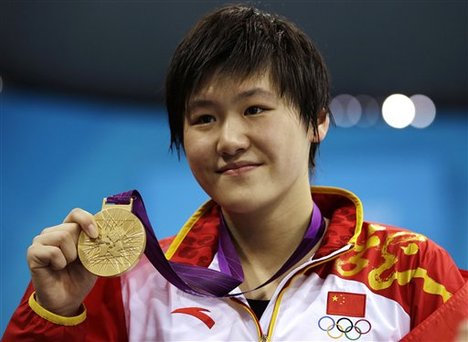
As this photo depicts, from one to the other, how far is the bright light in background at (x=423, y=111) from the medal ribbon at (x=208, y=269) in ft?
8.09

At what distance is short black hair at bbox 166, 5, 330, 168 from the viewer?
1.34 m

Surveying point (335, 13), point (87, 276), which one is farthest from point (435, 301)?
point (335, 13)

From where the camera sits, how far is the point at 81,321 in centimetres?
122

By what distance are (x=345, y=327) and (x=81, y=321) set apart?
1.63ft

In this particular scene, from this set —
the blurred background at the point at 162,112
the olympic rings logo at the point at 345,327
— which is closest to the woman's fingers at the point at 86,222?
the olympic rings logo at the point at 345,327

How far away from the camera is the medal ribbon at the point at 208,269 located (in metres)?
1.25

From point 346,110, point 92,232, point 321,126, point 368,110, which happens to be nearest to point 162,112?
point 346,110

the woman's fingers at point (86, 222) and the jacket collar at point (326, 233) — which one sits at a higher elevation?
the woman's fingers at point (86, 222)

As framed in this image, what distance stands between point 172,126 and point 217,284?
372 mm

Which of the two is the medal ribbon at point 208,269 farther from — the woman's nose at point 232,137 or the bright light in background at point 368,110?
the bright light in background at point 368,110

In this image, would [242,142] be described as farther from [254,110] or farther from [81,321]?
[81,321]

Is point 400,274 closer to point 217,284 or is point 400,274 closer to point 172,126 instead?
point 217,284

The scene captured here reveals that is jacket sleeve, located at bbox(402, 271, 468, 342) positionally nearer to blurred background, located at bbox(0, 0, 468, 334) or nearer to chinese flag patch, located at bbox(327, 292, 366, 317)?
chinese flag patch, located at bbox(327, 292, 366, 317)

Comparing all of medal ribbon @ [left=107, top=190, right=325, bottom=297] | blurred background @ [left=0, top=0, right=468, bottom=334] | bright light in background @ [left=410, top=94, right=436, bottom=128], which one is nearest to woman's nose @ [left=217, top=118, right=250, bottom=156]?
medal ribbon @ [left=107, top=190, right=325, bottom=297]
